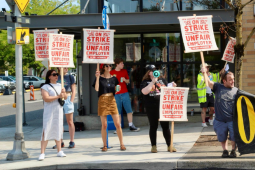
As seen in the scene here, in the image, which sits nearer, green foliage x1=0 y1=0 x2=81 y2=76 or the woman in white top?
the woman in white top

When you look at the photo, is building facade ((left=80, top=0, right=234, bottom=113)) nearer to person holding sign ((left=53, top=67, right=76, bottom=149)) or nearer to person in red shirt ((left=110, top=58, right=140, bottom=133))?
person in red shirt ((left=110, top=58, right=140, bottom=133))

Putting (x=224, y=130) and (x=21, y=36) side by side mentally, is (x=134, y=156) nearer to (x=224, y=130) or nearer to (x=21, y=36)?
(x=224, y=130)

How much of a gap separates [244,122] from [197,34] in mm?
1946

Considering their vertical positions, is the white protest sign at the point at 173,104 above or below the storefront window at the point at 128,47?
below

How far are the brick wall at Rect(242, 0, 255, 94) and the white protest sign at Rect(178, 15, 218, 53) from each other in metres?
3.75

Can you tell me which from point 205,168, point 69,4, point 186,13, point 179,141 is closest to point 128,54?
point 186,13

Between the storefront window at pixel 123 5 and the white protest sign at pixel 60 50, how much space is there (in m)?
3.92

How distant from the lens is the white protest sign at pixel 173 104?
7.36 meters

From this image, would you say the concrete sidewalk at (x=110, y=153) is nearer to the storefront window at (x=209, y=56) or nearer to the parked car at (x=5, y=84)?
the storefront window at (x=209, y=56)

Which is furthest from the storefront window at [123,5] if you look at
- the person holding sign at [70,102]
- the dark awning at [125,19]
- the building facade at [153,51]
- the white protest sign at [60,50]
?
the white protest sign at [60,50]

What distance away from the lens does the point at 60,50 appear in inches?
309

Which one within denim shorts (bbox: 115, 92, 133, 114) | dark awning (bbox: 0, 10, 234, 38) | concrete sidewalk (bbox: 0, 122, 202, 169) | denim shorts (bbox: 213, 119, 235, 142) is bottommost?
concrete sidewalk (bbox: 0, 122, 202, 169)

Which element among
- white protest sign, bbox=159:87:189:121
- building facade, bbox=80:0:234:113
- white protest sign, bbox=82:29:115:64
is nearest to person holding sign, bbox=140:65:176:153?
white protest sign, bbox=159:87:189:121

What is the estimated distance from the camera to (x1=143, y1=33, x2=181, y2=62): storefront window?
11492mm
